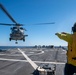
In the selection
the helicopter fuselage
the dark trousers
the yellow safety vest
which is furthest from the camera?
the helicopter fuselage

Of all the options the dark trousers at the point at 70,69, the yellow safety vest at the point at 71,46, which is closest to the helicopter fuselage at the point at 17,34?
the dark trousers at the point at 70,69

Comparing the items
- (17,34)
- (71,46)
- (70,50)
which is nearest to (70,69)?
(70,50)

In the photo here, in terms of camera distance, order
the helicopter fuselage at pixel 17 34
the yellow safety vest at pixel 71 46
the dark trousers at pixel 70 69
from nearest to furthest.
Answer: the yellow safety vest at pixel 71 46, the dark trousers at pixel 70 69, the helicopter fuselage at pixel 17 34

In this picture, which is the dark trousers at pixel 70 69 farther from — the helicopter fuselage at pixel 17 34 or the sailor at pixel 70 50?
the helicopter fuselage at pixel 17 34

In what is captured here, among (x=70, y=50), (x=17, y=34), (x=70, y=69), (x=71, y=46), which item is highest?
(x=17, y=34)

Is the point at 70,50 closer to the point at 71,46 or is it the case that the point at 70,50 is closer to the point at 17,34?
the point at 71,46

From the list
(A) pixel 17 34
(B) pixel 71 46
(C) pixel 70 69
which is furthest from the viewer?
(A) pixel 17 34

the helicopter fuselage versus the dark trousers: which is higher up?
the helicopter fuselage

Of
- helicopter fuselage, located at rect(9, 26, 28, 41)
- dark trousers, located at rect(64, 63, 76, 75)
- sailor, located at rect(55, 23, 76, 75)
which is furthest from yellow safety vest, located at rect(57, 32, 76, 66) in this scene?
helicopter fuselage, located at rect(9, 26, 28, 41)

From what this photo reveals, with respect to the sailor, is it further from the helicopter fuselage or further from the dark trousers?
the helicopter fuselage

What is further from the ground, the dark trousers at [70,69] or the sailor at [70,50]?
the sailor at [70,50]

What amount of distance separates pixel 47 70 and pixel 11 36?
1168 inches

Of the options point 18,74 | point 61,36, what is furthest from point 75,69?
point 18,74

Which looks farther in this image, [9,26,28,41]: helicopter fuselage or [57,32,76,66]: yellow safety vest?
[9,26,28,41]: helicopter fuselage
